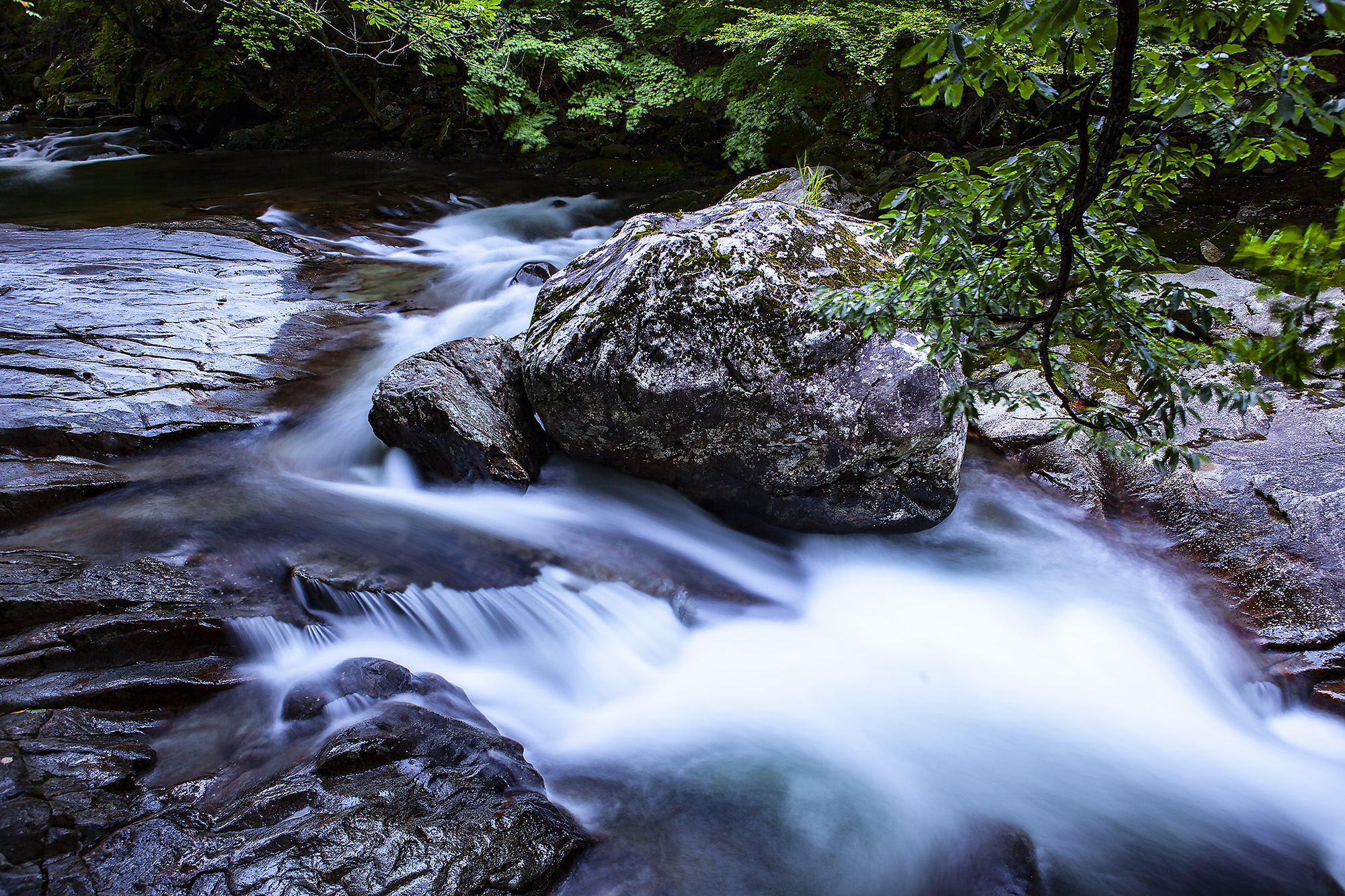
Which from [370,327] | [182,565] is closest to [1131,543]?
[182,565]

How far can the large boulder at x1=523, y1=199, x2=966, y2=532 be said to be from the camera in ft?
14.6

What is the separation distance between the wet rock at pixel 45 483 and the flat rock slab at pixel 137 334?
231 mm

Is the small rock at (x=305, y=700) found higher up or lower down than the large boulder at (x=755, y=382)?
lower down

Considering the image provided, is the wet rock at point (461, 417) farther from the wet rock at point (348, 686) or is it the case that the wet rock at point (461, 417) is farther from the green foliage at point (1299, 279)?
the green foliage at point (1299, 279)

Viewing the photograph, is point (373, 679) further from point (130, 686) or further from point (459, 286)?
point (459, 286)

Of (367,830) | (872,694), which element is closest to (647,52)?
(872,694)

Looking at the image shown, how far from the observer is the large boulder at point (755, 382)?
446 centimetres

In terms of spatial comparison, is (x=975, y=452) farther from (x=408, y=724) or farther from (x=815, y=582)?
(x=408, y=724)

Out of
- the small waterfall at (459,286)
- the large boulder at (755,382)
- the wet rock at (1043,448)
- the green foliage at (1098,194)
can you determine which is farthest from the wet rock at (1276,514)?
the small waterfall at (459,286)

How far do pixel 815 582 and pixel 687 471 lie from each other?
1205 millimetres

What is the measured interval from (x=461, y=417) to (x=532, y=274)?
424 centimetres

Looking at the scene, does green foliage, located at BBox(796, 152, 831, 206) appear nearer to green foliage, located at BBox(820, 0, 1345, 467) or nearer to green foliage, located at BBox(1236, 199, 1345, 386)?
green foliage, located at BBox(820, 0, 1345, 467)

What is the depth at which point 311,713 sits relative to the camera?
128 inches

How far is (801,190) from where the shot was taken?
27.3ft
